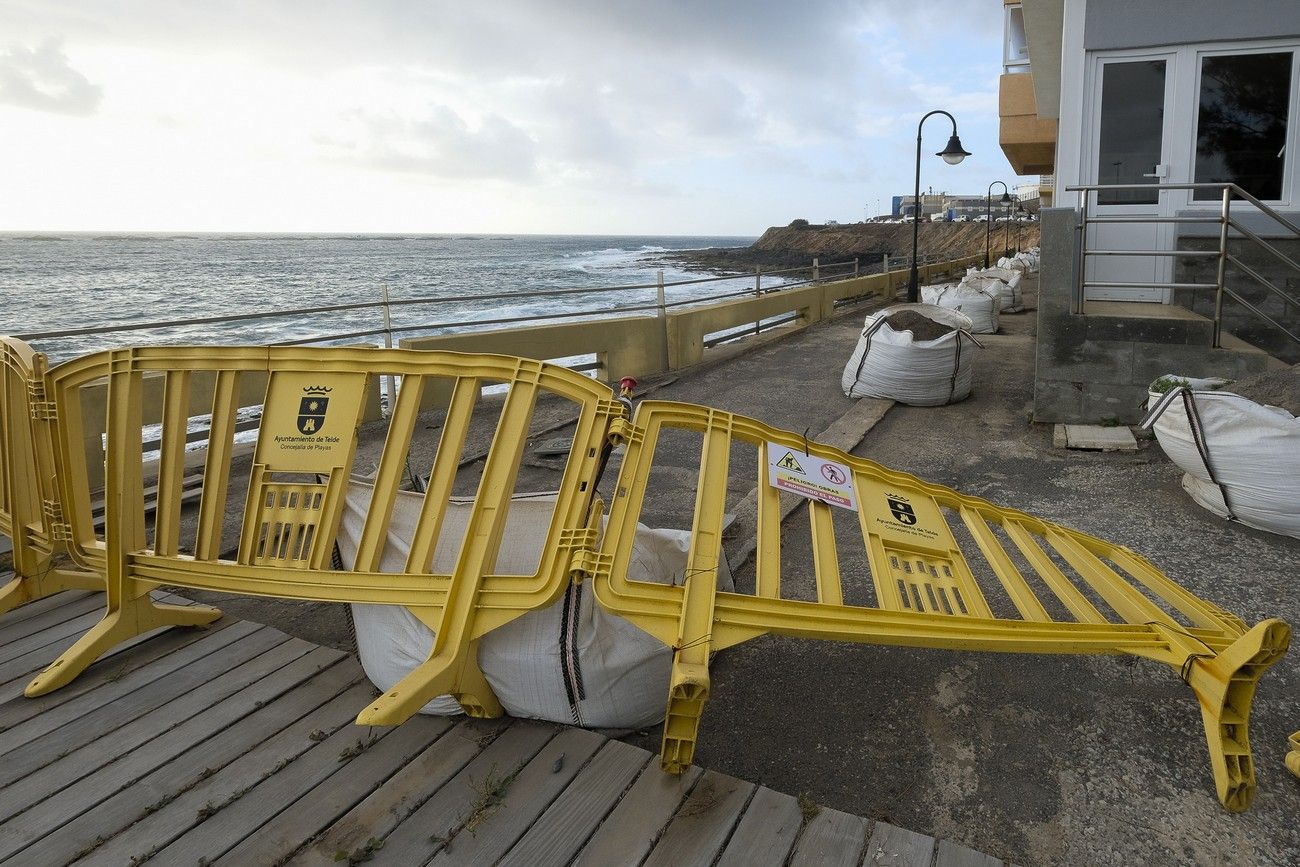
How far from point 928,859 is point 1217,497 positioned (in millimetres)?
4061

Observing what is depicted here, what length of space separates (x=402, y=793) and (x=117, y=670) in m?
1.61

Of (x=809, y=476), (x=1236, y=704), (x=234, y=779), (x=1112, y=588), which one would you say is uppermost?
(x=809, y=476)

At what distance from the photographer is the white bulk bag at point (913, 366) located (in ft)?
27.7

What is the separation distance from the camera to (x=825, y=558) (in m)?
2.90

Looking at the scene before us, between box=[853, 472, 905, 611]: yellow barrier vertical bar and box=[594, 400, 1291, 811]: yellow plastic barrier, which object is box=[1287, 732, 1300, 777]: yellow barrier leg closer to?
box=[594, 400, 1291, 811]: yellow plastic barrier

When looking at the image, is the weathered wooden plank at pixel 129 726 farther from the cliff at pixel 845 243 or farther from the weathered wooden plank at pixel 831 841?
the cliff at pixel 845 243

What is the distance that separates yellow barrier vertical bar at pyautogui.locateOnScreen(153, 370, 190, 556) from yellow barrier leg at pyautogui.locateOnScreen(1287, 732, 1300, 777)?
13.3 ft

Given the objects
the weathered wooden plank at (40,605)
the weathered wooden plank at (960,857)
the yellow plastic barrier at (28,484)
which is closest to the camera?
the weathered wooden plank at (960,857)

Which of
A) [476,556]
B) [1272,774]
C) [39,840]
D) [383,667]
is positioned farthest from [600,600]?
[1272,774]

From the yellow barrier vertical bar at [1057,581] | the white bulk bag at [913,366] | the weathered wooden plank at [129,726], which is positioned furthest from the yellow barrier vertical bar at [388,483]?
the white bulk bag at [913,366]

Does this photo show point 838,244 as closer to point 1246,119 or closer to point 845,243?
point 845,243

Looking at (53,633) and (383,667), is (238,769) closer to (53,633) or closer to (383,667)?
(383,667)

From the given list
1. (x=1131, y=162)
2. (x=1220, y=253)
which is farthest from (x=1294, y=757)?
(x=1131, y=162)

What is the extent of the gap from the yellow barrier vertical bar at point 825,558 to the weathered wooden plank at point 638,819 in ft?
2.34
